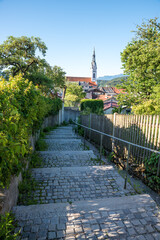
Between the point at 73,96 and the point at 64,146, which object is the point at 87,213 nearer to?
the point at 64,146

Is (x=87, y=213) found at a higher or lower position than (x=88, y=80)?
lower

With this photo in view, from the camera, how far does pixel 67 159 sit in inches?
218

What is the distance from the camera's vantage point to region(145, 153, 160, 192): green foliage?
368 centimetres

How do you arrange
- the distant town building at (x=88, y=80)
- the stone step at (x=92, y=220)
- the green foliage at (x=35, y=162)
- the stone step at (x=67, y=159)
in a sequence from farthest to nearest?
1. the distant town building at (x=88, y=80)
2. the stone step at (x=67, y=159)
3. the green foliage at (x=35, y=162)
4. the stone step at (x=92, y=220)

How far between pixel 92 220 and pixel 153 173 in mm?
2175

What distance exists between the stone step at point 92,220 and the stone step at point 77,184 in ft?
1.56

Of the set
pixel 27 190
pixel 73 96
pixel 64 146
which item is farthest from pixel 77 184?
pixel 73 96

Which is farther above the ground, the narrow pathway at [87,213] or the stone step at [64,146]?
the narrow pathway at [87,213]

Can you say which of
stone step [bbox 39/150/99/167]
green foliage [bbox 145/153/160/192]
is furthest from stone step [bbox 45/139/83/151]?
green foliage [bbox 145/153/160/192]

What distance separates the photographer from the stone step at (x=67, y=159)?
5.13 meters

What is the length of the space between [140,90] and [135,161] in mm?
11943

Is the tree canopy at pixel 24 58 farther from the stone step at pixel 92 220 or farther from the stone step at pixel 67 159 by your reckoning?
the stone step at pixel 92 220

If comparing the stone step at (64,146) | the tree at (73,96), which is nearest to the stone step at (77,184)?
the stone step at (64,146)

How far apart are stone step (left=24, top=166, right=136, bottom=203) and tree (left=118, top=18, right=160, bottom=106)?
11.8 m
